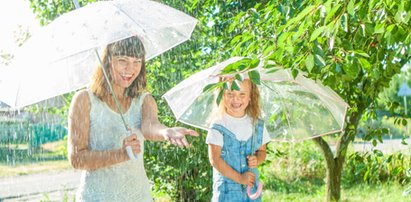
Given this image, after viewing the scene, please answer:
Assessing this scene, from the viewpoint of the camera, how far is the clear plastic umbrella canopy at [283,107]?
13.4ft

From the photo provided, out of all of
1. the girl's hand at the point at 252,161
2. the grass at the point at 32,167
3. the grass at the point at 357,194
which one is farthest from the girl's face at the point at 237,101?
the grass at the point at 32,167

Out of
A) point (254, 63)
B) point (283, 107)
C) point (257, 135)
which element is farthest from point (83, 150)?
point (283, 107)

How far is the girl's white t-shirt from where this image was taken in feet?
12.4

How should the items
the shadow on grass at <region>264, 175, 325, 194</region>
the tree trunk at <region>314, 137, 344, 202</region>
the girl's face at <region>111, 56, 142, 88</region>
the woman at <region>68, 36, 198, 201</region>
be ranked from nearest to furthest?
the woman at <region>68, 36, 198, 201</region> < the girl's face at <region>111, 56, 142, 88</region> < the tree trunk at <region>314, 137, 344, 202</region> < the shadow on grass at <region>264, 175, 325, 194</region>

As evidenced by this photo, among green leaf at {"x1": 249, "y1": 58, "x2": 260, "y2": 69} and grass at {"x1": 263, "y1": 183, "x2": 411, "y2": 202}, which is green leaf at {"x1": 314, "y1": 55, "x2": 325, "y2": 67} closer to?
green leaf at {"x1": 249, "y1": 58, "x2": 260, "y2": 69}

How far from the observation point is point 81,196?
9.77ft

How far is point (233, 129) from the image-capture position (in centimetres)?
379

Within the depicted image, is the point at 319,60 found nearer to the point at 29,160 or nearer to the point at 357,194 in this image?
the point at 357,194

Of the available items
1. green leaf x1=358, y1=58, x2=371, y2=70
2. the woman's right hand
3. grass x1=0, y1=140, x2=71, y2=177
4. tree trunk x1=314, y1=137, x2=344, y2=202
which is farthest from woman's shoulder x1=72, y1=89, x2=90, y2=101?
grass x1=0, y1=140, x2=71, y2=177

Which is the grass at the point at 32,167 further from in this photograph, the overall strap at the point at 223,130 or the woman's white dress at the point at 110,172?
the woman's white dress at the point at 110,172

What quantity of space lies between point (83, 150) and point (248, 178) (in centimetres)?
111

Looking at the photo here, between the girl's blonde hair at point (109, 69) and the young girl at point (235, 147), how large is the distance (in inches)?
28.5

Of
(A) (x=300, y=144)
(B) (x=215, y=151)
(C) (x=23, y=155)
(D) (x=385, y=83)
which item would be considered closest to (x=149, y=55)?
(B) (x=215, y=151)

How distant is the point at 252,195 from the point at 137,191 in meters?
0.91
